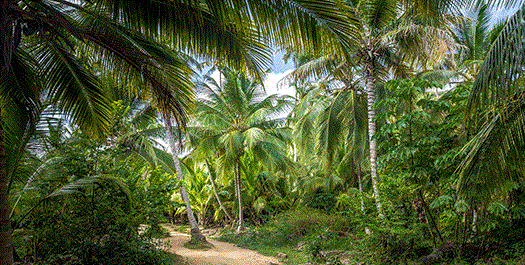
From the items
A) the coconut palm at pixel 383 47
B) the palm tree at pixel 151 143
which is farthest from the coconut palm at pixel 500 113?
the palm tree at pixel 151 143

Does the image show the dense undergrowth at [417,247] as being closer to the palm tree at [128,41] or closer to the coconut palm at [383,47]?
the coconut palm at [383,47]

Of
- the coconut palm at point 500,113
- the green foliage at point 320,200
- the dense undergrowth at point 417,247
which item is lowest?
the dense undergrowth at point 417,247

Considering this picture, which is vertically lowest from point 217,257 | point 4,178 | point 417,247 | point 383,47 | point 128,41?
point 217,257

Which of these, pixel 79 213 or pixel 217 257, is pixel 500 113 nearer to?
pixel 79 213

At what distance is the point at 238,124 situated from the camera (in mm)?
15359

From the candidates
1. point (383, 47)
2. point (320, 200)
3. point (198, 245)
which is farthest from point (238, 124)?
point (383, 47)

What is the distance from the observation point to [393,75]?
11539 mm

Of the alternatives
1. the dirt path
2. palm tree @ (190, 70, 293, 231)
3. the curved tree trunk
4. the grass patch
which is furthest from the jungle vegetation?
palm tree @ (190, 70, 293, 231)

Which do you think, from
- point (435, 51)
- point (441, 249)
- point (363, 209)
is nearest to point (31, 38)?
point (363, 209)

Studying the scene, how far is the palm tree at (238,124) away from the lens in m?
14.0

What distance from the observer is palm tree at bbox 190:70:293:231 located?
45.8ft

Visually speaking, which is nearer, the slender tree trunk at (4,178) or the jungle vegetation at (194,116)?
the slender tree trunk at (4,178)

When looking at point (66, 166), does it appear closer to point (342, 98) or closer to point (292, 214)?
point (342, 98)

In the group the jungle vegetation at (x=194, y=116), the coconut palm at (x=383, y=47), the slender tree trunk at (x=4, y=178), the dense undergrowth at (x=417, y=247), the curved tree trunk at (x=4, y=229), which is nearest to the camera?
the slender tree trunk at (x=4, y=178)
